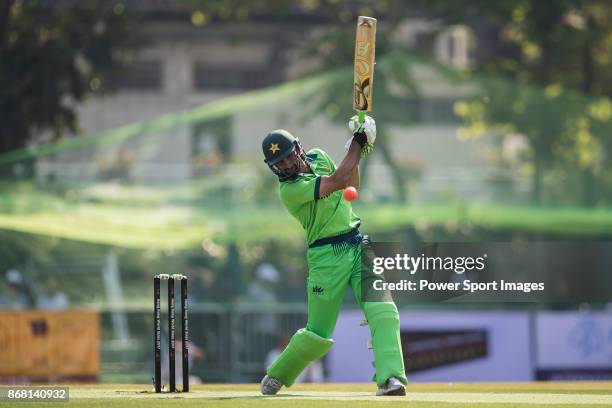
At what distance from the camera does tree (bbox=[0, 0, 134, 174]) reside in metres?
26.1

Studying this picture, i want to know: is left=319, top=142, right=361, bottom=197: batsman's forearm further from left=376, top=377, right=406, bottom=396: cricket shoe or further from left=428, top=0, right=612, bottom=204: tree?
left=428, top=0, right=612, bottom=204: tree

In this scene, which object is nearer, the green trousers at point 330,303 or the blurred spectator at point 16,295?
the green trousers at point 330,303

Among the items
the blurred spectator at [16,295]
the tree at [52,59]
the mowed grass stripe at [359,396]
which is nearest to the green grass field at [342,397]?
the mowed grass stripe at [359,396]

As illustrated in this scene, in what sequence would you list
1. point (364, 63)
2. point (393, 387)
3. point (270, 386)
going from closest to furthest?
1. point (393, 387)
2. point (270, 386)
3. point (364, 63)

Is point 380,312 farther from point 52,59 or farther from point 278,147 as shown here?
point 52,59

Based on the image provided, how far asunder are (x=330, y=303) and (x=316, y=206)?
719mm

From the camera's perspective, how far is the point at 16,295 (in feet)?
67.6

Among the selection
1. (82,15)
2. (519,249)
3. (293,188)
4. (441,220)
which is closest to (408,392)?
(293,188)

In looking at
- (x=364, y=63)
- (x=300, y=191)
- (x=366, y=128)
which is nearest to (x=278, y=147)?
(x=300, y=191)

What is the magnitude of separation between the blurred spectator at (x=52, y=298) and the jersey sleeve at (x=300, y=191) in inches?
394

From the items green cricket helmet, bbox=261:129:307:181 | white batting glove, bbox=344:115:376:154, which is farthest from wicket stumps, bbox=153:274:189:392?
white batting glove, bbox=344:115:376:154

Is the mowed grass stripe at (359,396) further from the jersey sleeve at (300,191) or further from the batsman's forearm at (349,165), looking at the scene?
the batsman's forearm at (349,165)

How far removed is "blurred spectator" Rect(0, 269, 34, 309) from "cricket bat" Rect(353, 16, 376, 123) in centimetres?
956

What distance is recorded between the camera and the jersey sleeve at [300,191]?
1126 cm
